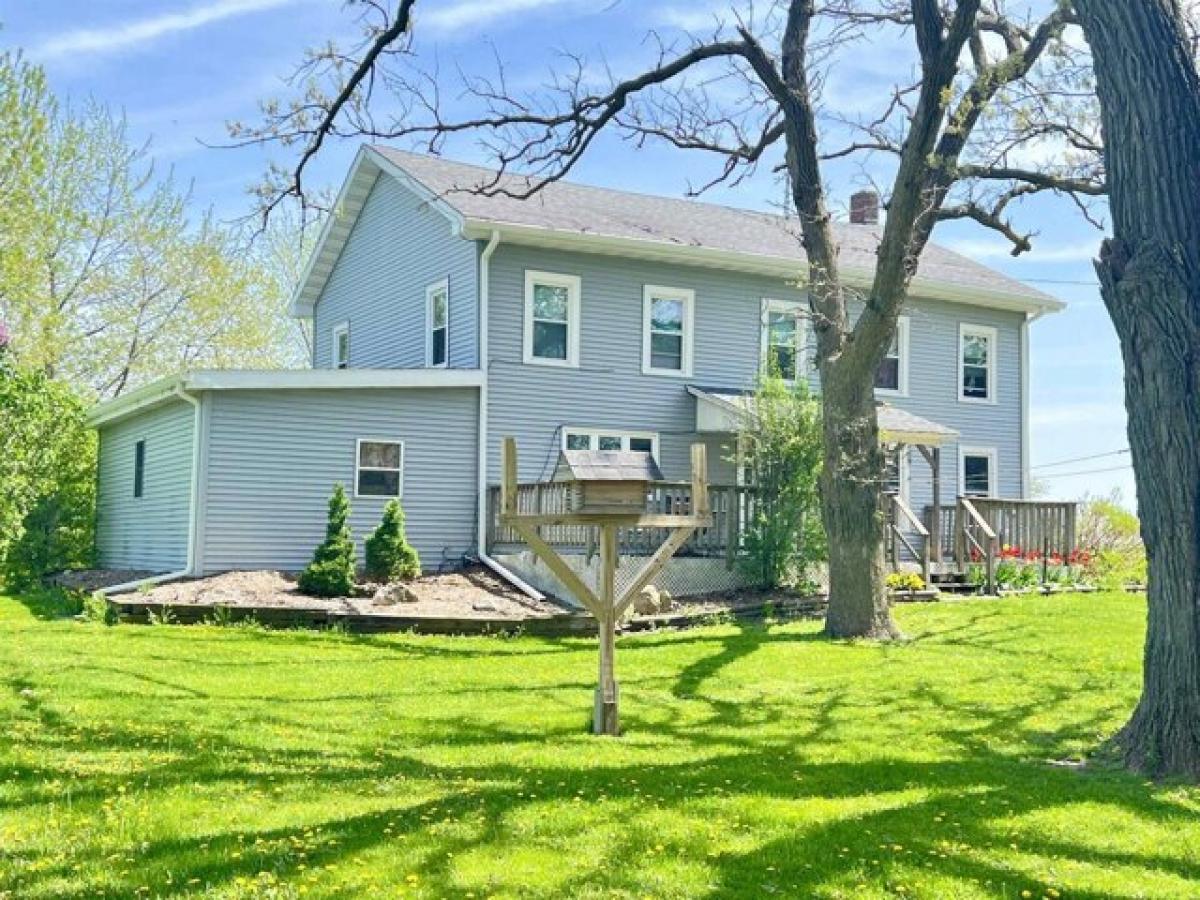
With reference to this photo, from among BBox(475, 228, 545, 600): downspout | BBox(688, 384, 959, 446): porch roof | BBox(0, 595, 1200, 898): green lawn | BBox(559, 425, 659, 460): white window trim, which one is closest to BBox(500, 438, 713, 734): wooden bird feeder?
BBox(0, 595, 1200, 898): green lawn

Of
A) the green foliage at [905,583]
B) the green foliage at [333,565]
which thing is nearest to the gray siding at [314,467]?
the green foliage at [333,565]

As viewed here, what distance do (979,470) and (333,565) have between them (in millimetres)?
13469

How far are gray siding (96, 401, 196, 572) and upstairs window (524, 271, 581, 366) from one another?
17.4ft

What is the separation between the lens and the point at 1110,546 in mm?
21641

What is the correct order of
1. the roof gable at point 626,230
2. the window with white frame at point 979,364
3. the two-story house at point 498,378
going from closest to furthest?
the two-story house at point 498,378 → the roof gable at point 626,230 → the window with white frame at point 979,364

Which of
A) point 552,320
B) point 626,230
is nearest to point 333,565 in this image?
point 552,320

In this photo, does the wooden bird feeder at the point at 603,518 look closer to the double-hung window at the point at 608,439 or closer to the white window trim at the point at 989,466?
the double-hung window at the point at 608,439

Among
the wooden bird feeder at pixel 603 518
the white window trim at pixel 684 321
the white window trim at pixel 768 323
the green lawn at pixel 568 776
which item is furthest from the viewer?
the white window trim at pixel 768 323

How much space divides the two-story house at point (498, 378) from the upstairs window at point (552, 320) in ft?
0.12

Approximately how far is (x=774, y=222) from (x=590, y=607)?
17.7m

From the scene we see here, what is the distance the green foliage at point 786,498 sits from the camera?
17000mm

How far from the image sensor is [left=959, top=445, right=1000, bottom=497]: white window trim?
76.9 feet

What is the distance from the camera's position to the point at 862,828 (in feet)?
19.1

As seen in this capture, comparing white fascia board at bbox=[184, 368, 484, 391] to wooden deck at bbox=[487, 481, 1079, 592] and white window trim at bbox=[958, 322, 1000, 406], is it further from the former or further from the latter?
white window trim at bbox=[958, 322, 1000, 406]
